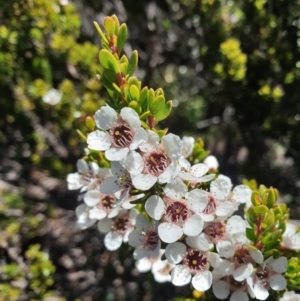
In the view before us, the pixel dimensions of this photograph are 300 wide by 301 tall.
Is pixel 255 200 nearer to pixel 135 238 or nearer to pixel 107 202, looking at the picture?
pixel 135 238

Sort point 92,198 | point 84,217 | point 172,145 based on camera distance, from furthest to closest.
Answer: point 84,217 < point 92,198 < point 172,145

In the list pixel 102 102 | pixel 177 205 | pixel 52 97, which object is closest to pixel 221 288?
pixel 177 205

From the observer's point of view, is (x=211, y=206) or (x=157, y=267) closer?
(x=211, y=206)

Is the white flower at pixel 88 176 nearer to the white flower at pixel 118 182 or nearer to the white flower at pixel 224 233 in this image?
the white flower at pixel 118 182

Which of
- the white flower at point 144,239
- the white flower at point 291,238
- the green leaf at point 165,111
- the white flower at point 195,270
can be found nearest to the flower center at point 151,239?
the white flower at point 144,239

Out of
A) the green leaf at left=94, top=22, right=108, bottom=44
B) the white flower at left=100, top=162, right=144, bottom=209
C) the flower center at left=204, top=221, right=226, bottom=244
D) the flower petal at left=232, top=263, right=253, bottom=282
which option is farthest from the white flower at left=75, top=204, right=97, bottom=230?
the green leaf at left=94, top=22, right=108, bottom=44

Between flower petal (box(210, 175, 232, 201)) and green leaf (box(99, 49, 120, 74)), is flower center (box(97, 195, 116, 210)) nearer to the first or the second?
flower petal (box(210, 175, 232, 201))

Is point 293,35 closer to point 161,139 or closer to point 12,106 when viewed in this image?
point 161,139
